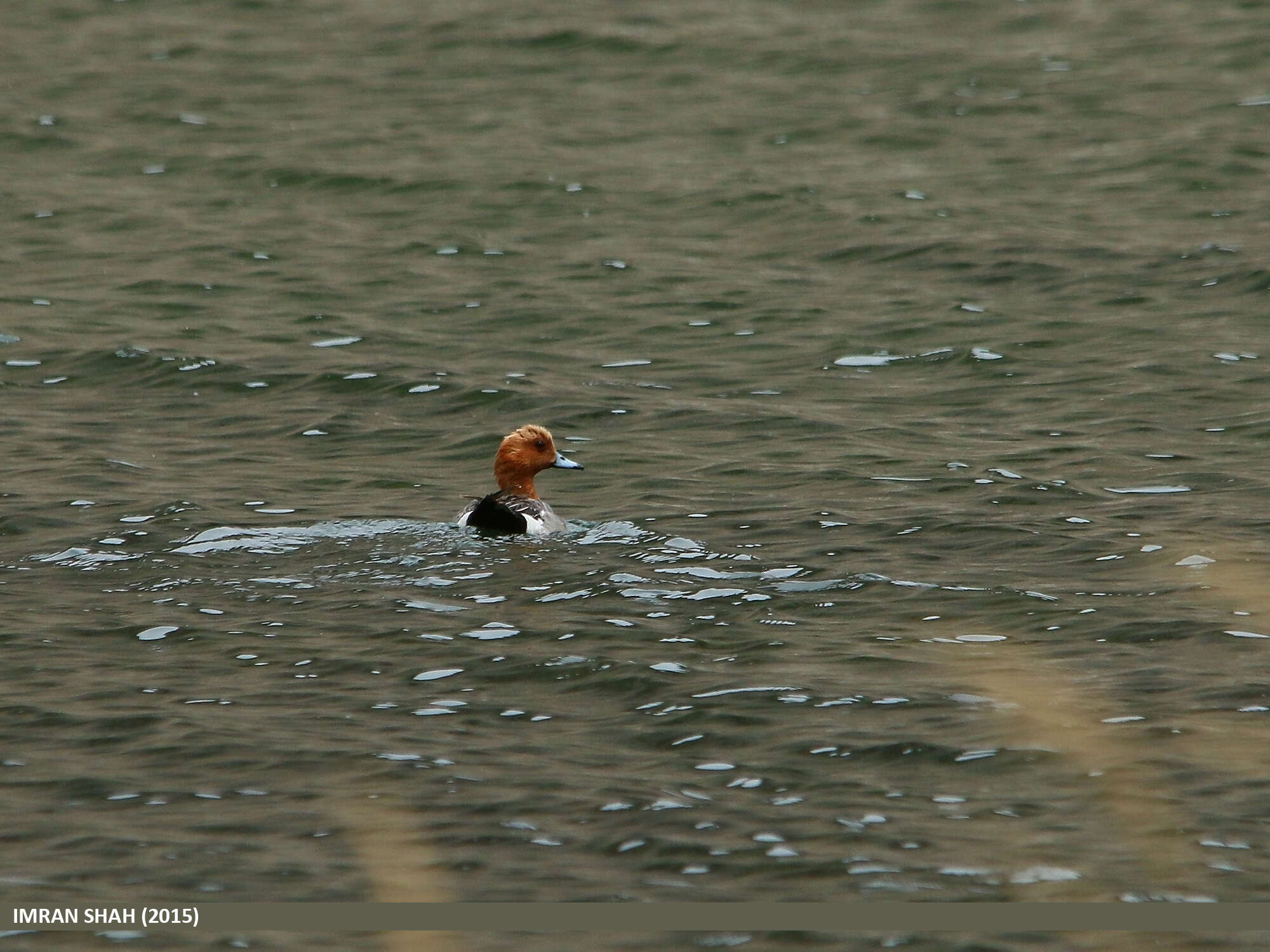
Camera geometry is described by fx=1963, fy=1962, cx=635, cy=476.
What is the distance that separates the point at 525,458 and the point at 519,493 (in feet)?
1.49

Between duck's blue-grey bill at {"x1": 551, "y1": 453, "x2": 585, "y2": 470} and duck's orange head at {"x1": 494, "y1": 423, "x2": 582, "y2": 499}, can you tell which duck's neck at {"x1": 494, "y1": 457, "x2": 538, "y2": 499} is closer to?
duck's orange head at {"x1": 494, "y1": 423, "x2": 582, "y2": 499}

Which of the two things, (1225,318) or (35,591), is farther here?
(1225,318)

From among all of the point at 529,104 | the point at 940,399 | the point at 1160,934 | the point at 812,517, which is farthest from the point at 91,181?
the point at 1160,934

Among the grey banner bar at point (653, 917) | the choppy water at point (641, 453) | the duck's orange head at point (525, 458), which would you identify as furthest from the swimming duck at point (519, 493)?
the grey banner bar at point (653, 917)

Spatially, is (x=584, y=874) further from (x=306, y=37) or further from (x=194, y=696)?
(x=306, y=37)

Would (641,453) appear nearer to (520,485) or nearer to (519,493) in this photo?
(520,485)

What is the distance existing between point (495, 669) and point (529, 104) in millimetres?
15989

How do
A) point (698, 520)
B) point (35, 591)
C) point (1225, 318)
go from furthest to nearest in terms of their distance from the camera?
point (1225, 318), point (698, 520), point (35, 591)

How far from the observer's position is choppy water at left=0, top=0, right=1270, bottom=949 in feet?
26.3

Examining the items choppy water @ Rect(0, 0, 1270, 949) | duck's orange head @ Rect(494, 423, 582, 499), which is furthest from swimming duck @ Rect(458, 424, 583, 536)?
choppy water @ Rect(0, 0, 1270, 949)

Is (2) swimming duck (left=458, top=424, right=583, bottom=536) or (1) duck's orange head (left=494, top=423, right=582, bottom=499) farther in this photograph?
(1) duck's orange head (left=494, top=423, right=582, bottom=499)

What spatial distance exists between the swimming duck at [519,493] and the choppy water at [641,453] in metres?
0.33

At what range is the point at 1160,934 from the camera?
23.2ft

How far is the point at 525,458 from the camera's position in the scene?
13156mm
